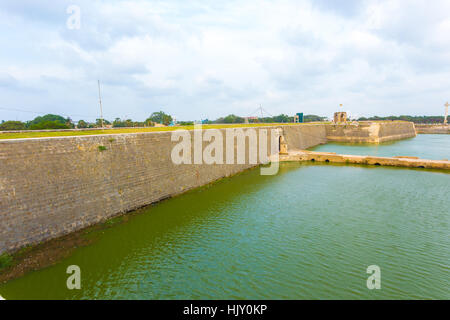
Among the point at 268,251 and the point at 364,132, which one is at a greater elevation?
the point at 364,132

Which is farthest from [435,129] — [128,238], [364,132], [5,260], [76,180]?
[5,260]

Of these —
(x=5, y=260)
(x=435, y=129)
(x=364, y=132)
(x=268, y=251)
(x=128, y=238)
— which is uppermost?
(x=435, y=129)

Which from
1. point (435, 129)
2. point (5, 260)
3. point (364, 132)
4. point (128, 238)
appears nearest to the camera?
point (5, 260)

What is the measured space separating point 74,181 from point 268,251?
7901mm

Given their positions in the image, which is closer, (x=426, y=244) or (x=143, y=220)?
(x=426, y=244)

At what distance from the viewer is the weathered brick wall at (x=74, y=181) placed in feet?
25.8

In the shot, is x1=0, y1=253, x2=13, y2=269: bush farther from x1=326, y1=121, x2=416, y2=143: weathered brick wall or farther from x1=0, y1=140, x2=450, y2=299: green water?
x1=326, y1=121, x2=416, y2=143: weathered brick wall

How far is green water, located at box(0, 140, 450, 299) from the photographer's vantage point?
6.65 metres

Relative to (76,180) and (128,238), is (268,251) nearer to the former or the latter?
(128,238)

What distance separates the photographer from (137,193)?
12062mm

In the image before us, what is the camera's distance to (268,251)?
8492 mm
